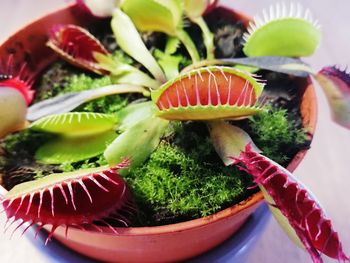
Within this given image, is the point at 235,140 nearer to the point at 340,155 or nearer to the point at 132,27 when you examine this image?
the point at 132,27

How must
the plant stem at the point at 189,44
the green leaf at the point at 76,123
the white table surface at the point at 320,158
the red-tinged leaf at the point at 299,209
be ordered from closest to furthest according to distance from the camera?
1. the red-tinged leaf at the point at 299,209
2. the green leaf at the point at 76,123
3. the plant stem at the point at 189,44
4. the white table surface at the point at 320,158

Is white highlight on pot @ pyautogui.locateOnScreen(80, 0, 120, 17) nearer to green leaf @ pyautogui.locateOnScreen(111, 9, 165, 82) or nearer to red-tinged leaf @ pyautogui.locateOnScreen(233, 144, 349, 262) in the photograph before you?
green leaf @ pyautogui.locateOnScreen(111, 9, 165, 82)

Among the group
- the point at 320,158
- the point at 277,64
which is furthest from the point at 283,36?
the point at 320,158

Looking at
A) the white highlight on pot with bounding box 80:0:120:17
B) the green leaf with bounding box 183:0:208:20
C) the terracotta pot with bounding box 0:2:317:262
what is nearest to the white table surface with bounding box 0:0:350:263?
the terracotta pot with bounding box 0:2:317:262

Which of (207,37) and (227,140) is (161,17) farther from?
(227,140)

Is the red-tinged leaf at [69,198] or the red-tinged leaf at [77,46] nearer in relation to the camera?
the red-tinged leaf at [69,198]

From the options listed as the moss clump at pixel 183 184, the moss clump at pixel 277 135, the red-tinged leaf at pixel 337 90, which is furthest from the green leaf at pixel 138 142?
the red-tinged leaf at pixel 337 90

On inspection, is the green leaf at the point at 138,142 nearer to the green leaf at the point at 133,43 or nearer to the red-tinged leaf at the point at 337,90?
the green leaf at the point at 133,43
